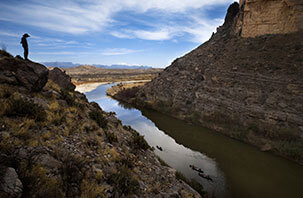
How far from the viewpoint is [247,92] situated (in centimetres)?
2044

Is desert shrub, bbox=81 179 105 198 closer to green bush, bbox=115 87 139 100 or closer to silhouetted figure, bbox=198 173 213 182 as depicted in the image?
silhouetted figure, bbox=198 173 213 182

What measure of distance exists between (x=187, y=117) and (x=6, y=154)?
22742mm

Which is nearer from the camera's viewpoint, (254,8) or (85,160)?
(85,160)

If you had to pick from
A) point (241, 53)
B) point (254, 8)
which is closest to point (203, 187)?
point (241, 53)

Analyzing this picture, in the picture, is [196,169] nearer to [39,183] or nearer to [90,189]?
[90,189]

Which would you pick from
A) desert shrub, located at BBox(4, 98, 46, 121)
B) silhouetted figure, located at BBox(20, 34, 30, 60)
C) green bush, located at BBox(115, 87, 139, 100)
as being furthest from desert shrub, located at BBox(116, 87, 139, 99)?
desert shrub, located at BBox(4, 98, 46, 121)

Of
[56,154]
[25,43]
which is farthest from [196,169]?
[25,43]

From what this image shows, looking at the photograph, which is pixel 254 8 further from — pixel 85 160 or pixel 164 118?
pixel 85 160

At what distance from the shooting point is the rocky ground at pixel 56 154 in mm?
3918

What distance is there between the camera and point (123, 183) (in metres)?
5.67

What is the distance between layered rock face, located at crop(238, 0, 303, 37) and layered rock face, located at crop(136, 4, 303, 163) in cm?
100

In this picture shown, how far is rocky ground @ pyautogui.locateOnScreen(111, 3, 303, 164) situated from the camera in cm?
1605

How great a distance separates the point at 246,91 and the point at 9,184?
23.3m

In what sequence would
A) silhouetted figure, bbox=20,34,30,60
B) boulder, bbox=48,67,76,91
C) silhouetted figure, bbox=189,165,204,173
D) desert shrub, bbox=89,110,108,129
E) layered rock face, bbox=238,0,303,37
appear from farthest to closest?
layered rock face, bbox=238,0,303,37
boulder, bbox=48,67,76,91
silhouetted figure, bbox=189,165,204,173
desert shrub, bbox=89,110,108,129
silhouetted figure, bbox=20,34,30,60
